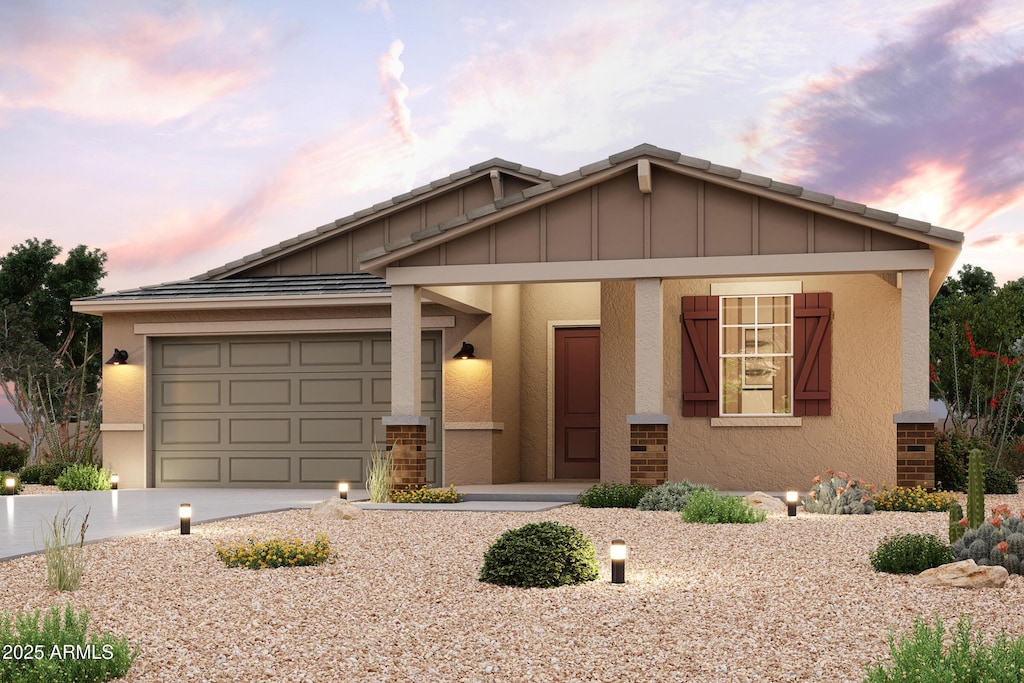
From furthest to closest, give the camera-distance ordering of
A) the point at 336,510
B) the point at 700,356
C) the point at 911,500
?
the point at 700,356
the point at 911,500
the point at 336,510

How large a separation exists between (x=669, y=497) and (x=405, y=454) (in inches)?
141

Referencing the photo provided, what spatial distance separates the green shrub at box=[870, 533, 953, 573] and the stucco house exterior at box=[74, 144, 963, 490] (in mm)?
4905

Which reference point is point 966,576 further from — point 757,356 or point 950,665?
point 757,356

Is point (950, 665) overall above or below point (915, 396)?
below

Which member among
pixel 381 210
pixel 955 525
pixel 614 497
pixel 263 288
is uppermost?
pixel 381 210

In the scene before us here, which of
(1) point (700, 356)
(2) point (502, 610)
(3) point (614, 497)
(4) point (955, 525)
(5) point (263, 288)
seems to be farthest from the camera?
(5) point (263, 288)

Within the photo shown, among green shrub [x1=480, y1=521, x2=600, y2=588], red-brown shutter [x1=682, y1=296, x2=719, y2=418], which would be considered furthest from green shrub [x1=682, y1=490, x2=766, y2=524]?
red-brown shutter [x1=682, y1=296, x2=719, y2=418]

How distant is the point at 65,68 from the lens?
1848 centimetres

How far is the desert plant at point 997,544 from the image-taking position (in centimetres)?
738

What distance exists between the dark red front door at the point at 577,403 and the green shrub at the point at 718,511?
522cm

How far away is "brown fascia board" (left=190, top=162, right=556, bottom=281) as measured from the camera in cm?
1741

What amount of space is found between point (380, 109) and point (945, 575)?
13.1m

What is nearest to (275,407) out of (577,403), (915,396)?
(577,403)

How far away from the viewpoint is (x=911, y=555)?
759 centimetres
